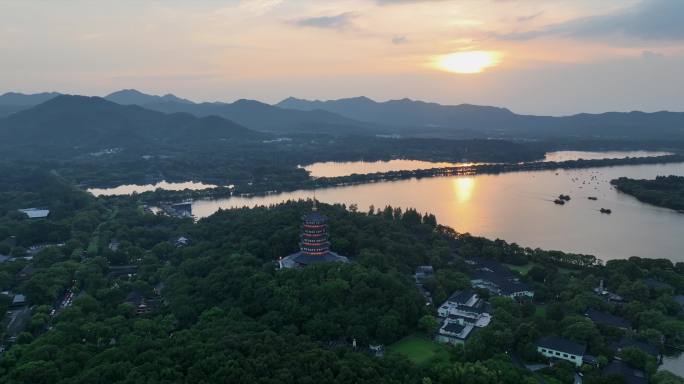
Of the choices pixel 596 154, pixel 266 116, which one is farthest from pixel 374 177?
pixel 266 116

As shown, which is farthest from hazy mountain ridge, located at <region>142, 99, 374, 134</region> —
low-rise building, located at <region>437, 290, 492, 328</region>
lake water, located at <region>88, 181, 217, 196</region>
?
low-rise building, located at <region>437, 290, 492, 328</region>

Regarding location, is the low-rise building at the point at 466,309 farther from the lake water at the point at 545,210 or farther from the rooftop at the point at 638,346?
the lake water at the point at 545,210

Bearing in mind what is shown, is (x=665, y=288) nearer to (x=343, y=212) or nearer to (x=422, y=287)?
(x=422, y=287)

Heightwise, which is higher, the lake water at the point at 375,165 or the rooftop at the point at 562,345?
the lake water at the point at 375,165

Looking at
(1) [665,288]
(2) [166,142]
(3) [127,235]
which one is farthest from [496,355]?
(2) [166,142]

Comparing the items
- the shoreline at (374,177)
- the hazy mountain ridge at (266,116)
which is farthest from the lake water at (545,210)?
the hazy mountain ridge at (266,116)

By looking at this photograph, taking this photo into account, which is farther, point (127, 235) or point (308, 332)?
point (127, 235)
